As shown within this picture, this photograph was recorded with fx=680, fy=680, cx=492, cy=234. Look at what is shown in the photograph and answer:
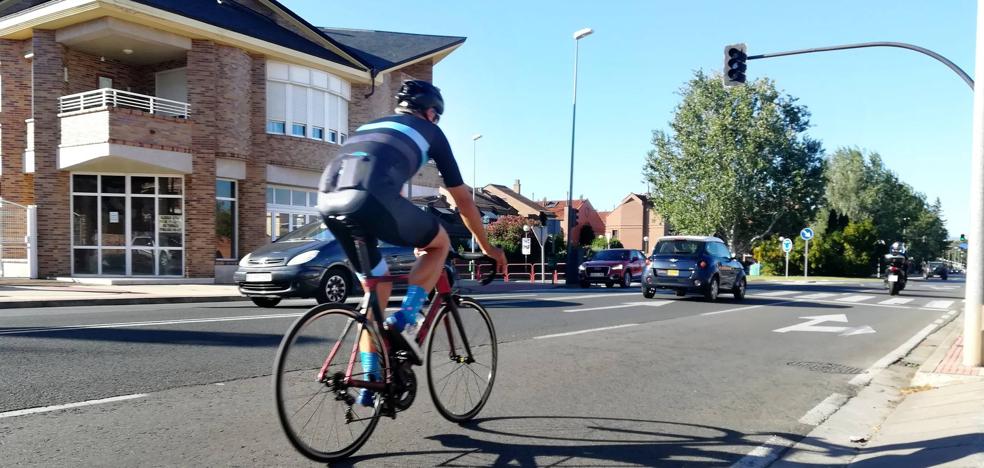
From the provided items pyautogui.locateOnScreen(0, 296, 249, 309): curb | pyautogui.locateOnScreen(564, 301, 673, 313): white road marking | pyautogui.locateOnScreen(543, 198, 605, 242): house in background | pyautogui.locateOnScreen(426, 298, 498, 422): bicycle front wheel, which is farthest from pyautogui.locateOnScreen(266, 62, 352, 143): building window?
pyautogui.locateOnScreen(543, 198, 605, 242): house in background

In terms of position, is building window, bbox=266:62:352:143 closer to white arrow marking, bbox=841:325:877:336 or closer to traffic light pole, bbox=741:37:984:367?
white arrow marking, bbox=841:325:877:336

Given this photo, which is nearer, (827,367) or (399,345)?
(399,345)

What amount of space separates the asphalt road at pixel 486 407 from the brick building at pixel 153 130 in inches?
435

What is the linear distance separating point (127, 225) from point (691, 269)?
1625 centimetres

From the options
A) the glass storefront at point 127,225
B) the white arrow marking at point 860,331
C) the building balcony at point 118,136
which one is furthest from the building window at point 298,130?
the white arrow marking at point 860,331

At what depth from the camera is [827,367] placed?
25.5 feet

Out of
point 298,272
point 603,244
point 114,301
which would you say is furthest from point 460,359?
point 603,244

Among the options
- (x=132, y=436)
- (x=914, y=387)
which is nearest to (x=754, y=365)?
(x=914, y=387)

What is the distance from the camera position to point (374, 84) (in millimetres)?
26828

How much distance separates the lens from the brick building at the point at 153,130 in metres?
19.2

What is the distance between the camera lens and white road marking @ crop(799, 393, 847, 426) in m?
5.20

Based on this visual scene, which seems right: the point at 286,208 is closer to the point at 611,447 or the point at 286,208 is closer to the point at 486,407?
the point at 486,407

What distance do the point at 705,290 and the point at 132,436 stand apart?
15272 mm

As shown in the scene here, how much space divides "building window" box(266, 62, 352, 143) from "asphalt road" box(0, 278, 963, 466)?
14112 mm
